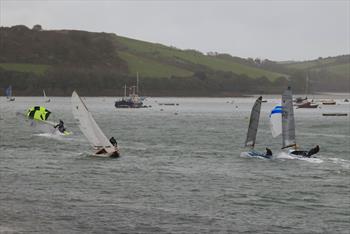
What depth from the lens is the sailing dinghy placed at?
238 ft

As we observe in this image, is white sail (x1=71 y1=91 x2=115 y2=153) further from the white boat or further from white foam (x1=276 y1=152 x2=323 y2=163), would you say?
the white boat

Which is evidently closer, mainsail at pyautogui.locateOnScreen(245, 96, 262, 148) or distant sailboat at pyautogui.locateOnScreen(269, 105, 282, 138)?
mainsail at pyautogui.locateOnScreen(245, 96, 262, 148)

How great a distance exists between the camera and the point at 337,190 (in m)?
54.3

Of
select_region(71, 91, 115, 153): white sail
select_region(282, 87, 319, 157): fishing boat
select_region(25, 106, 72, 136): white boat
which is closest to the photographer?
select_region(71, 91, 115, 153): white sail

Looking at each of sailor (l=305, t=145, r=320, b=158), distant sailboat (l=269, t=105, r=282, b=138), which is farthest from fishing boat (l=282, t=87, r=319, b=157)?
sailor (l=305, t=145, r=320, b=158)

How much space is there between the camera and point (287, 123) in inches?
3059

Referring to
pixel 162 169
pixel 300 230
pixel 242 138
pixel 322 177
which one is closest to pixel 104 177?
pixel 162 169

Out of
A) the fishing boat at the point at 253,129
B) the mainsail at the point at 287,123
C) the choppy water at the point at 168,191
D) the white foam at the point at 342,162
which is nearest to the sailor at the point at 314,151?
the choppy water at the point at 168,191

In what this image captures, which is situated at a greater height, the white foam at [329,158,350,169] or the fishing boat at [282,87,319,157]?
the fishing boat at [282,87,319,157]

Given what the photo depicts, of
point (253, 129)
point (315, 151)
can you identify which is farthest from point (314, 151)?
point (253, 129)

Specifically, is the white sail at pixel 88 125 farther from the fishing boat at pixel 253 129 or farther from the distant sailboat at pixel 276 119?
the distant sailboat at pixel 276 119

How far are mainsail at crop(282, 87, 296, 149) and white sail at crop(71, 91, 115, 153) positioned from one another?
58.7 ft

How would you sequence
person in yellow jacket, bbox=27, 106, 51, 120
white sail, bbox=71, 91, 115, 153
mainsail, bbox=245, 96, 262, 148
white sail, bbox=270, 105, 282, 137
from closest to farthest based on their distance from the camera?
1. white sail, bbox=71, 91, 115, 153
2. mainsail, bbox=245, 96, 262, 148
3. white sail, bbox=270, 105, 282, 137
4. person in yellow jacket, bbox=27, 106, 51, 120

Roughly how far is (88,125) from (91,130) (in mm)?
777
